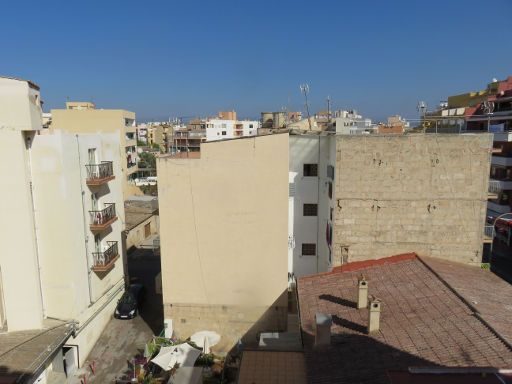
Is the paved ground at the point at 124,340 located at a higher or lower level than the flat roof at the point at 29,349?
lower

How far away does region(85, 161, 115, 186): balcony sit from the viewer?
891 inches

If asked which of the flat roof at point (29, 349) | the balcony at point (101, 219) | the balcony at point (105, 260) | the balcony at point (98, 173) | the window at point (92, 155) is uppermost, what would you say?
the window at point (92, 155)

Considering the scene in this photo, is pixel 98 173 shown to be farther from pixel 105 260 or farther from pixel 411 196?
pixel 411 196

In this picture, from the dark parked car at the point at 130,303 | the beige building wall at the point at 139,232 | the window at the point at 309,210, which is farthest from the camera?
the beige building wall at the point at 139,232

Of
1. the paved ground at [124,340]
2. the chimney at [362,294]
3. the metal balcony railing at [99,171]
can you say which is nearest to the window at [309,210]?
the chimney at [362,294]

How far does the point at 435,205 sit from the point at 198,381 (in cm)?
1380

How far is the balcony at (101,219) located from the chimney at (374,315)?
51.1ft

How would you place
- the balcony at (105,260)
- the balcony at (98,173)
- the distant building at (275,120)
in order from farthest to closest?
the distant building at (275,120), the balcony at (105,260), the balcony at (98,173)

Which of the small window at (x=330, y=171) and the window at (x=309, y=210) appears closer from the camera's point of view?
the small window at (x=330, y=171)

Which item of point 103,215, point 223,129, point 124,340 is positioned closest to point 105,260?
point 103,215

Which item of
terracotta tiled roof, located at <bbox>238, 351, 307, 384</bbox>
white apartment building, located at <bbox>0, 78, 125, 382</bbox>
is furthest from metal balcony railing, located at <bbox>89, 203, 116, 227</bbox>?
terracotta tiled roof, located at <bbox>238, 351, 307, 384</bbox>

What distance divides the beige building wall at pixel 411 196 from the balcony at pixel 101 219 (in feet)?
42.4

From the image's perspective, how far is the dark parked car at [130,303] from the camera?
2631 cm

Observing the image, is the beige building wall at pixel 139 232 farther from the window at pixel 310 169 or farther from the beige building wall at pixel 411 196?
the beige building wall at pixel 411 196
